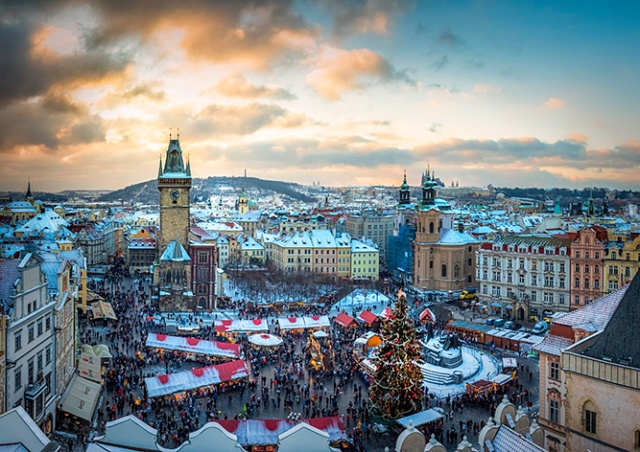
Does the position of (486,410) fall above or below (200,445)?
below

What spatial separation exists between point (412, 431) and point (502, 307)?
132 ft

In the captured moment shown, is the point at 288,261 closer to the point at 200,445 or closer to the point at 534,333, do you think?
the point at 534,333

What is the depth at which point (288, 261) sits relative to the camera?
3012 inches

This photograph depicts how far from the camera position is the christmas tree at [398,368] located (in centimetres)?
2509

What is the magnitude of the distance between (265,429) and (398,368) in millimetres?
6427

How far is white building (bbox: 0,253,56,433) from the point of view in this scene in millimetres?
21125

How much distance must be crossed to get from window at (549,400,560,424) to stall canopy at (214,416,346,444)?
26.5 feet

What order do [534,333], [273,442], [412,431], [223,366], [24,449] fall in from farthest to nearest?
[534,333] < [223,366] < [273,442] < [412,431] < [24,449]

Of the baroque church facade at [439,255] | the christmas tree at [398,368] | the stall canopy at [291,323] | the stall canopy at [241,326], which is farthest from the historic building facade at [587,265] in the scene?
the christmas tree at [398,368]

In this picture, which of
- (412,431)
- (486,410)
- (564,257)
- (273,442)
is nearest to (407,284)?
(564,257)

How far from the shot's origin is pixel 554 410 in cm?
2150

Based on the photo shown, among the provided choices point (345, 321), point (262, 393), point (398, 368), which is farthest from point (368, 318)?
point (398, 368)

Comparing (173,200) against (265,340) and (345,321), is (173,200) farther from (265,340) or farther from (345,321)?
(265,340)

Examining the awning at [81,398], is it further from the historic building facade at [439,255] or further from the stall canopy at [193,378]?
the historic building facade at [439,255]
